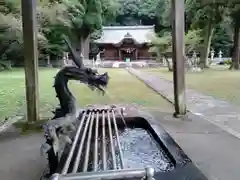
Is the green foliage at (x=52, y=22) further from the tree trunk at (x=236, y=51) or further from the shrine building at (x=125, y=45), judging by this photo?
the tree trunk at (x=236, y=51)

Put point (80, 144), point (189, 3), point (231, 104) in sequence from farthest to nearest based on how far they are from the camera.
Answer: point (189, 3) → point (231, 104) → point (80, 144)

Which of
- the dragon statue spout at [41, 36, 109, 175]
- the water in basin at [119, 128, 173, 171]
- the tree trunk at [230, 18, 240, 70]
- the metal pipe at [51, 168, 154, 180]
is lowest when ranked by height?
the water in basin at [119, 128, 173, 171]

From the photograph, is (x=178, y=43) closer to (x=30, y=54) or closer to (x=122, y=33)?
(x=30, y=54)

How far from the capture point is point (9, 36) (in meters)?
15.4

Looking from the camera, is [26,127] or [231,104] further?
[231,104]

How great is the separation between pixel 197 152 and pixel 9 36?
13.9 meters

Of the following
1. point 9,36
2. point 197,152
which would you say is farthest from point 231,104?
point 9,36

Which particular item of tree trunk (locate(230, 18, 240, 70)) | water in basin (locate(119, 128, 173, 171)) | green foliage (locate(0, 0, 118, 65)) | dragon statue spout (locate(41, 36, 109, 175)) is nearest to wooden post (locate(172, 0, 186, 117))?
water in basin (locate(119, 128, 173, 171))

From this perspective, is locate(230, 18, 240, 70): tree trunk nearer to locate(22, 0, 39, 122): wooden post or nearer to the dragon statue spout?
locate(22, 0, 39, 122): wooden post

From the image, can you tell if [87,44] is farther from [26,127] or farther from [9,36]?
[26,127]

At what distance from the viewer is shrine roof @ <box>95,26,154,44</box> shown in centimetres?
3102

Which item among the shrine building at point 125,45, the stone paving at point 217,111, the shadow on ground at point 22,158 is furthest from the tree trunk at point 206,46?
the shadow on ground at point 22,158

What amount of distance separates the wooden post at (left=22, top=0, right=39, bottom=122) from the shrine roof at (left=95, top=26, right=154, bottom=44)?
2602 centimetres

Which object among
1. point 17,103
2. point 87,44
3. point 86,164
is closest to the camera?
point 86,164
